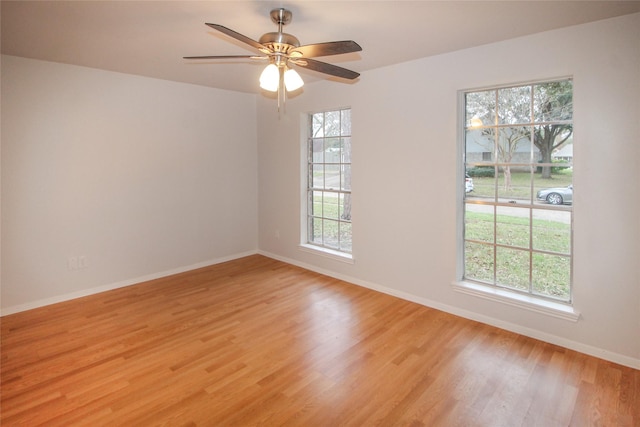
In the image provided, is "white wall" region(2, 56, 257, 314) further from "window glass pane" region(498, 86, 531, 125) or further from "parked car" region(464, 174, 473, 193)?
"window glass pane" region(498, 86, 531, 125)

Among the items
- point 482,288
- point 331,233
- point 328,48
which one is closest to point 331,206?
point 331,233

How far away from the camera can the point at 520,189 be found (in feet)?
10.0

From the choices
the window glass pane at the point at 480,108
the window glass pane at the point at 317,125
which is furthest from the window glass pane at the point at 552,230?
the window glass pane at the point at 317,125

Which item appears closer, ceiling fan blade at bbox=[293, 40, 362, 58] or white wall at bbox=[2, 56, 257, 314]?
ceiling fan blade at bbox=[293, 40, 362, 58]

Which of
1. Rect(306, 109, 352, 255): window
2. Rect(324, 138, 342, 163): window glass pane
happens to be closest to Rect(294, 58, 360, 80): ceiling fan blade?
Rect(306, 109, 352, 255): window

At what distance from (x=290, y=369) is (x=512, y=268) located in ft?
7.02

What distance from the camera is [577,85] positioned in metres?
2.62

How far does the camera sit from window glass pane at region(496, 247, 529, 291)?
121 inches

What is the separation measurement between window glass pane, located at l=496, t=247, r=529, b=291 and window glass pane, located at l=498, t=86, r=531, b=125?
1145mm

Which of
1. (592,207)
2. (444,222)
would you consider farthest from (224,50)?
(592,207)

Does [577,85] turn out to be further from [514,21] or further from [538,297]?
[538,297]

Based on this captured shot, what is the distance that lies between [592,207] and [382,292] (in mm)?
2104

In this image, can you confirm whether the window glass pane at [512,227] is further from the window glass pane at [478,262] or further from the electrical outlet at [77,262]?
the electrical outlet at [77,262]

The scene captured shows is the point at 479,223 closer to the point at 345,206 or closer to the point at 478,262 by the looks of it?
the point at 478,262
